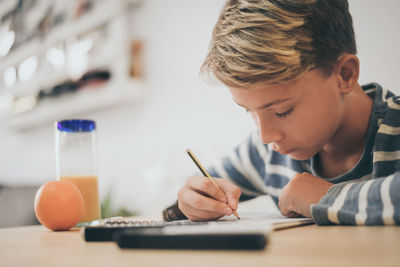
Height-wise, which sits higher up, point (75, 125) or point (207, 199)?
point (75, 125)

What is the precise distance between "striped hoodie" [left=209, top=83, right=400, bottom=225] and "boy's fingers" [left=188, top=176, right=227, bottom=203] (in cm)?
20

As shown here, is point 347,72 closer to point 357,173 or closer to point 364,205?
point 357,173

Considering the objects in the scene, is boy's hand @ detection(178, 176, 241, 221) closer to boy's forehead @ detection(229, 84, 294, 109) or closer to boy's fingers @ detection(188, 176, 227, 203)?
boy's fingers @ detection(188, 176, 227, 203)

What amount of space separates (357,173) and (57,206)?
629mm

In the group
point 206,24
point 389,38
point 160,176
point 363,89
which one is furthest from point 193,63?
point 363,89

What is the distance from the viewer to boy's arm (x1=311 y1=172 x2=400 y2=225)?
0.52 metres

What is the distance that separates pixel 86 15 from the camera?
8.36ft

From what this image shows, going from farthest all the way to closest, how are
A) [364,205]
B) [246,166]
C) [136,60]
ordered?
1. [136,60]
2. [246,166]
3. [364,205]

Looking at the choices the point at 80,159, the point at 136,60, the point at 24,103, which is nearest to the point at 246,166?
the point at 80,159

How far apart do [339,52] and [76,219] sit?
2.09ft

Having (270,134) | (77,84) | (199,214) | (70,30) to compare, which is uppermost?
(70,30)

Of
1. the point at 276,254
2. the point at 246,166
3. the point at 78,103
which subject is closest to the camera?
the point at 276,254

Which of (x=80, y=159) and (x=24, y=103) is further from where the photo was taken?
(x=24, y=103)

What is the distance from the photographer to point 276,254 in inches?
13.3
